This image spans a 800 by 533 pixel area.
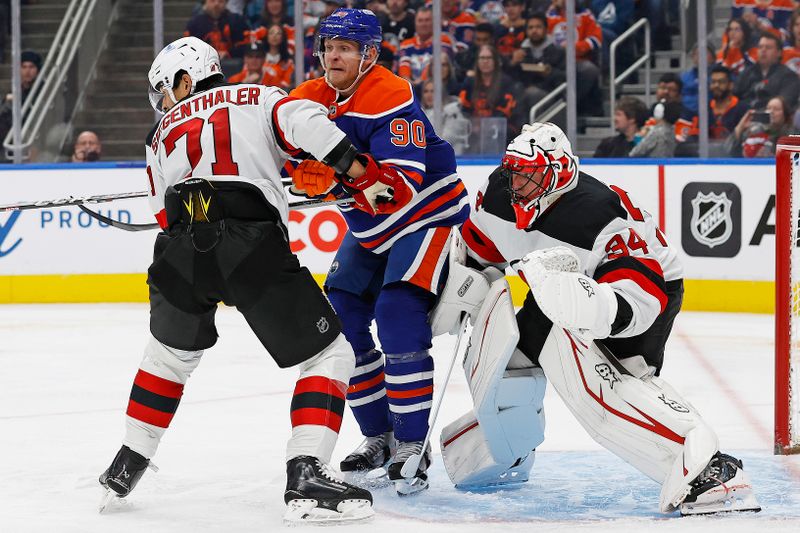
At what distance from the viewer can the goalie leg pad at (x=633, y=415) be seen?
2.82 meters

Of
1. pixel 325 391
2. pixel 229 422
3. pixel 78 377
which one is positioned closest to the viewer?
pixel 325 391

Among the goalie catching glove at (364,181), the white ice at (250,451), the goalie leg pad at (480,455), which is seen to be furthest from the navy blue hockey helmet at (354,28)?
the white ice at (250,451)

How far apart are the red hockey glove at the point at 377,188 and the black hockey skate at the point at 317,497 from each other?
2.11 feet

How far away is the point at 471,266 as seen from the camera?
3.26 metres

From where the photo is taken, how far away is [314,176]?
3.04 m

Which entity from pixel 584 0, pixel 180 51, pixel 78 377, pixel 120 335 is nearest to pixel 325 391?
pixel 180 51

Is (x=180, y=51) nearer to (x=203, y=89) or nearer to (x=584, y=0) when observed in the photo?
(x=203, y=89)

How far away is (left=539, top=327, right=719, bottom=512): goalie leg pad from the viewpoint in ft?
9.25

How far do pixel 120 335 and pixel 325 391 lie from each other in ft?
10.8

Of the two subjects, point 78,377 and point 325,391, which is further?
point 78,377

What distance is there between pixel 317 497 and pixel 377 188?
0.73 meters

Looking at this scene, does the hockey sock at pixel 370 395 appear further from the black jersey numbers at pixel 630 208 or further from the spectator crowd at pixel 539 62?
the spectator crowd at pixel 539 62

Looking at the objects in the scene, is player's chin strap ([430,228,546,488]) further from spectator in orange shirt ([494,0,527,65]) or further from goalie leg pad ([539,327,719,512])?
spectator in orange shirt ([494,0,527,65])

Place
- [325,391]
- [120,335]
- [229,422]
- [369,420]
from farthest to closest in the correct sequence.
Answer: [120,335] → [229,422] → [369,420] → [325,391]
